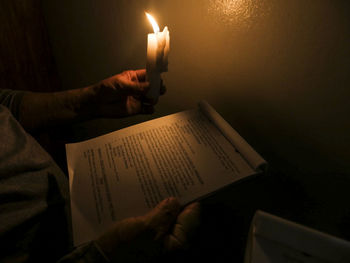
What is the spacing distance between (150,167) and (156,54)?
0.92 feet

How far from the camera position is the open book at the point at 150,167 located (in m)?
0.47

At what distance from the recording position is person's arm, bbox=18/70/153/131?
74 cm

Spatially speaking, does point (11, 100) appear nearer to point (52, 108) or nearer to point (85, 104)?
point (52, 108)

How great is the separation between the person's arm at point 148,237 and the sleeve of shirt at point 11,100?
53 cm

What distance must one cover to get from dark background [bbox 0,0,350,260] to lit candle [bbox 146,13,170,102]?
204mm

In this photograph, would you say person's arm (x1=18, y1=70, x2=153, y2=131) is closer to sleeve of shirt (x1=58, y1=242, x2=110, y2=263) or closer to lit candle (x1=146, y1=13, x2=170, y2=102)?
lit candle (x1=146, y1=13, x2=170, y2=102)

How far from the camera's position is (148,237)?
441mm

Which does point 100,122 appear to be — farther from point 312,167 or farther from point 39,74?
point 312,167

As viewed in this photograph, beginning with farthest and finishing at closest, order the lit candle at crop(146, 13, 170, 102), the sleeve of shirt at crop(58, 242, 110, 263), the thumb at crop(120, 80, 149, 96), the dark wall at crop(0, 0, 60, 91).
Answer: the dark wall at crop(0, 0, 60, 91) → the thumb at crop(120, 80, 149, 96) → the lit candle at crop(146, 13, 170, 102) → the sleeve of shirt at crop(58, 242, 110, 263)

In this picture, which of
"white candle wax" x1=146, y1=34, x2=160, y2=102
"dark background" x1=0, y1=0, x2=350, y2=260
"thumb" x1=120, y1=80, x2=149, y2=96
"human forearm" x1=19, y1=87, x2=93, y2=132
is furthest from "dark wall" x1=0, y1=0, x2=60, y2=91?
"white candle wax" x1=146, y1=34, x2=160, y2=102

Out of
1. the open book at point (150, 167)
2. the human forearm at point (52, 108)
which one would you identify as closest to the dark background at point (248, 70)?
the open book at point (150, 167)

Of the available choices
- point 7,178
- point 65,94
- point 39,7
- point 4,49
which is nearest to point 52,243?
point 7,178

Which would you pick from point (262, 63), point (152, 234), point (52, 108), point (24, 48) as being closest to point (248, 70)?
point (262, 63)

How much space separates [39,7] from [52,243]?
1013 millimetres
